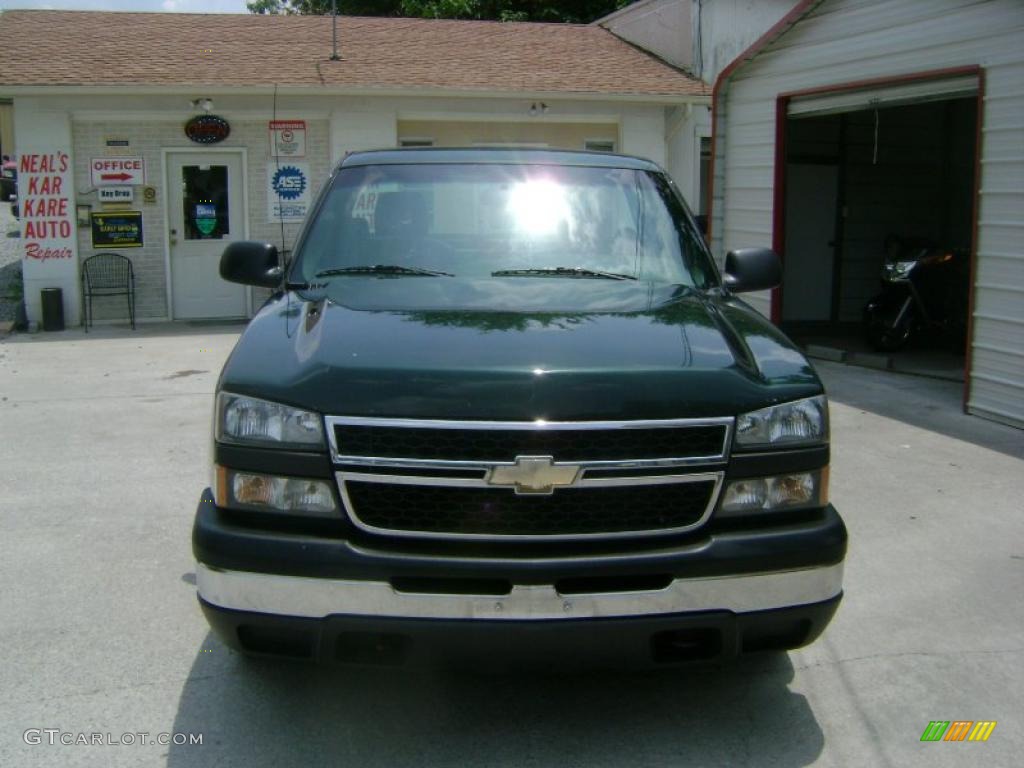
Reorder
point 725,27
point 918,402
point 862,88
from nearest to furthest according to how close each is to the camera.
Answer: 1. point 918,402
2. point 862,88
3. point 725,27

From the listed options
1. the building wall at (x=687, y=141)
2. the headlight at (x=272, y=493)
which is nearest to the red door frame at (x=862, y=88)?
the building wall at (x=687, y=141)

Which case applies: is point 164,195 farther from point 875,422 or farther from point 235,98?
point 875,422

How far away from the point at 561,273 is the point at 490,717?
1688 mm

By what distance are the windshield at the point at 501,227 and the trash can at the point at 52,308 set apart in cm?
1048

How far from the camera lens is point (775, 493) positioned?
3.21 metres

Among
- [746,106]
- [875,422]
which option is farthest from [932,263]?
[875,422]

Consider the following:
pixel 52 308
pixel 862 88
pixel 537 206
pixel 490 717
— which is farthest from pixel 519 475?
pixel 52 308

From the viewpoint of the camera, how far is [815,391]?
10.9ft

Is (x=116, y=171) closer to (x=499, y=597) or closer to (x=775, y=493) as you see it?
(x=499, y=597)

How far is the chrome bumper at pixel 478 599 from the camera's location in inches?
117

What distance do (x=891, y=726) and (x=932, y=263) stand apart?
892 cm

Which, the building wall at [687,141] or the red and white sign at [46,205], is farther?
the building wall at [687,141]

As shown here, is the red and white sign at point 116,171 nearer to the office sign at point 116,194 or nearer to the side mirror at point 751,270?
the office sign at point 116,194

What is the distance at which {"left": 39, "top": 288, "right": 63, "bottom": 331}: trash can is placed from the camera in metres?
13.8
